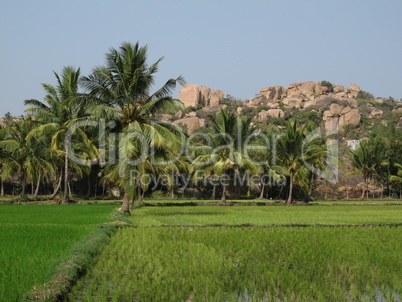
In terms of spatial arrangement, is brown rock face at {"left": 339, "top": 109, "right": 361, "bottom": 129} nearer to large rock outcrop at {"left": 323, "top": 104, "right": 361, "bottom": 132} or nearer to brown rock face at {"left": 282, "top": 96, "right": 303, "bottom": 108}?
large rock outcrop at {"left": 323, "top": 104, "right": 361, "bottom": 132}

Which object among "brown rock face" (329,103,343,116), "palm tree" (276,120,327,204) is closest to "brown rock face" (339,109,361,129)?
"brown rock face" (329,103,343,116)

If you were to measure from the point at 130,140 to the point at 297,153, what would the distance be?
1335 centimetres

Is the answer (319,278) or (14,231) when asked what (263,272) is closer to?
(319,278)

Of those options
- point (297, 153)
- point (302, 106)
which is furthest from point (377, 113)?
point (297, 153)

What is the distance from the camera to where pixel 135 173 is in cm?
1608

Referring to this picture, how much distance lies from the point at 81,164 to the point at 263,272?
26.0 meters

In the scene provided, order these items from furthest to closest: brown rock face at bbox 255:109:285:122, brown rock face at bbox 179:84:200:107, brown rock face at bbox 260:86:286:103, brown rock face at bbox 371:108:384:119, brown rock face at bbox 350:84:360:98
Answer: brown rock face at bbox 260:86:286:103 < brown rock face at bbox 350:84:360:98 < brown rock face at bbox 179:84:200:107 < brown rock face at bbox 255:109:285:122 < brown rock face at bbox 371:108:384:119

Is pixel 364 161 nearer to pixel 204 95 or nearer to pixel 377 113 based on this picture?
pixel 377 113

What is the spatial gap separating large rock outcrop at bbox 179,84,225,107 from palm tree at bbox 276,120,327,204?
2346 inches

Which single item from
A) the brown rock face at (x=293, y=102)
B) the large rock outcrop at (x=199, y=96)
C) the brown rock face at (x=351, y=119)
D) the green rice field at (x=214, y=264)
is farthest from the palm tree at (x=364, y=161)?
the large rock outcrop at (x=199, y=96)

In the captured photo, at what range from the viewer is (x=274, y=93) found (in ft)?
335

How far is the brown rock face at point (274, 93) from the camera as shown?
10129 cm

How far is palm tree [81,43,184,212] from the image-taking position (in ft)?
54.3

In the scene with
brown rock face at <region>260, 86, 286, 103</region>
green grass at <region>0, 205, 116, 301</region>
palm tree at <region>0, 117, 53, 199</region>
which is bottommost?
green grass at <region>0, 205, 116, 301</region>
